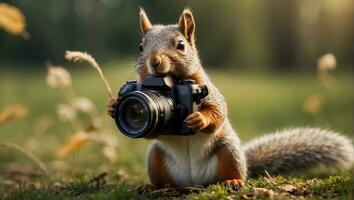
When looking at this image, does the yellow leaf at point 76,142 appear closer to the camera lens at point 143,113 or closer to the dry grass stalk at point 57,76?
the dry grass stalk at point 57,76

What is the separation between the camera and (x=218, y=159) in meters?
3.88

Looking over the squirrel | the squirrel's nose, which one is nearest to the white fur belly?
the squirrel

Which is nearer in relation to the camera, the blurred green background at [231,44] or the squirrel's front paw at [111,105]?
the squirrel's front paw at [111,105]

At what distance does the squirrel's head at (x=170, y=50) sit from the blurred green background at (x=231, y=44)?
872 centimetres

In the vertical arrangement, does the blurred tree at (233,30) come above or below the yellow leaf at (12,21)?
above

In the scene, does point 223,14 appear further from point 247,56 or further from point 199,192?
point 199,192

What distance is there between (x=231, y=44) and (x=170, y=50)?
16540mm

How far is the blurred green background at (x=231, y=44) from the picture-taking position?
15.1 meters

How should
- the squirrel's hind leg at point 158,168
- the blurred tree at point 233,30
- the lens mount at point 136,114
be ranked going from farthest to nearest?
1. the blurred tree at point 233,30
2. the squirrel's hind leg at point 158,168
3. the lens mount at point 136,114

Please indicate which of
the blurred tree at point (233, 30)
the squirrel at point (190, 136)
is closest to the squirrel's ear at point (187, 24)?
the squirrel at point (190, 136)

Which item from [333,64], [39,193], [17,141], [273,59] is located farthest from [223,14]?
[39,193]

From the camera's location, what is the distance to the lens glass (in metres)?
3.60

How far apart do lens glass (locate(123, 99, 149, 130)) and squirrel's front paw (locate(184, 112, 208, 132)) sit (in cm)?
26

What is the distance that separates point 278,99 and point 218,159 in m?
10.9
